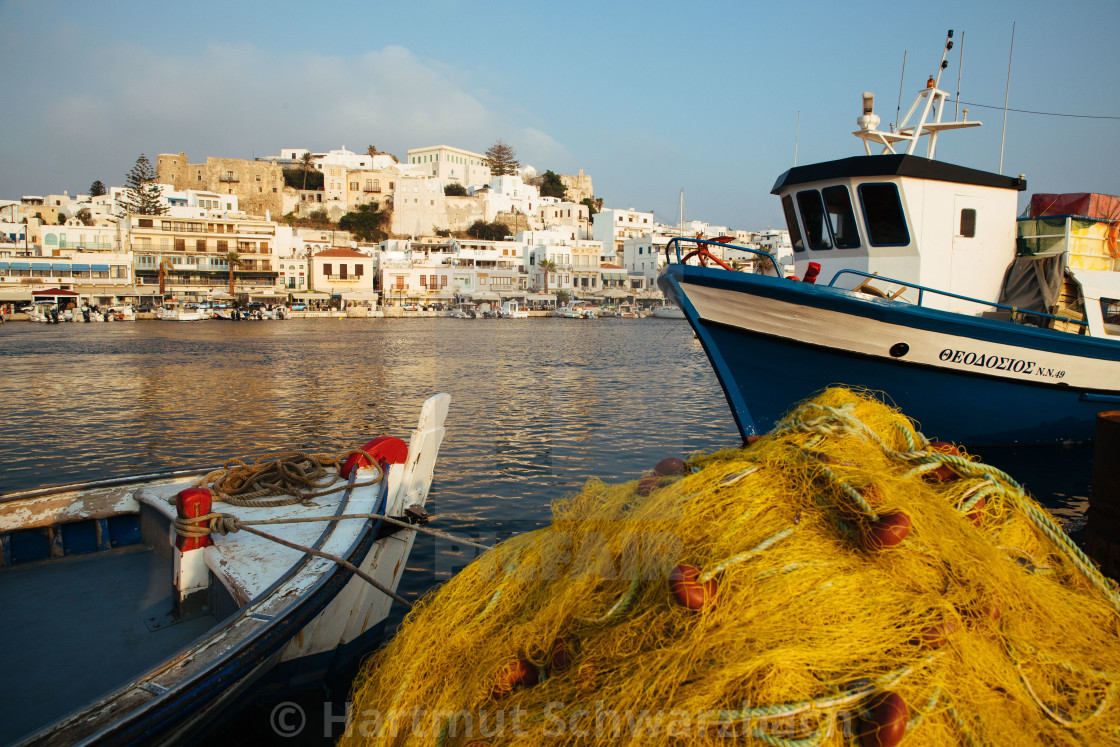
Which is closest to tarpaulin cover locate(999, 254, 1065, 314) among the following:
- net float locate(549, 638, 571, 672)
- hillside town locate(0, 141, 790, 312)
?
net float locate(549, 638, 571, 672)

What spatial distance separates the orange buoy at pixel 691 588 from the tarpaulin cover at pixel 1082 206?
11318mm

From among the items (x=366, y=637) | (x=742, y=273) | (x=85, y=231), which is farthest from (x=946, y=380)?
(x=85, y=231)

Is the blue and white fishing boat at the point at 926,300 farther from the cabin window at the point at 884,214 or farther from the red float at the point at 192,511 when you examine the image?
the red float at the point at 192,511

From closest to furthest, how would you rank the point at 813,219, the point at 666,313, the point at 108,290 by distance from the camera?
the point at 813,219
the point at 108,290
the point at 666,313

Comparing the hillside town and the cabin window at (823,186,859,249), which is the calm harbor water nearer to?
the cabin window at (823,186,859,249)

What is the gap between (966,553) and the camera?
2961mm

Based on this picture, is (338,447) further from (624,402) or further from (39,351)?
(39,351)

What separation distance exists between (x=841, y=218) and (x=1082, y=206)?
414 centimetres

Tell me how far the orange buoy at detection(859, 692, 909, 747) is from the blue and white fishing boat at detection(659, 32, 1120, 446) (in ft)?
20.8

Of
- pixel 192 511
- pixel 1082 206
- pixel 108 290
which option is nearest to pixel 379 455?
pixel 192 511

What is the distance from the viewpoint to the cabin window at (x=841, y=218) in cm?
991

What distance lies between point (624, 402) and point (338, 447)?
8.22 metres

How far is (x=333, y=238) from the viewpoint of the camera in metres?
91.1

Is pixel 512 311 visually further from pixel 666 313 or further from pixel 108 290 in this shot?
pixel 108 290
